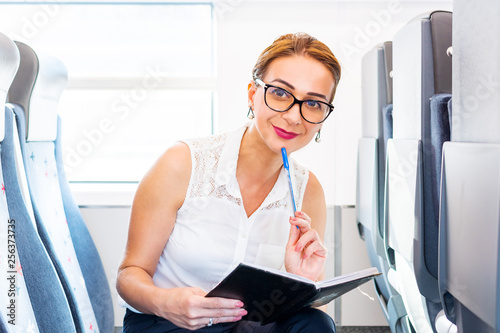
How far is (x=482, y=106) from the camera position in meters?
0.84

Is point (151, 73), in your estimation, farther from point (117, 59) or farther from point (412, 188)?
point (412, 188)

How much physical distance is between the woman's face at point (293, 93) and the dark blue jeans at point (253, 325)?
1.24 ft

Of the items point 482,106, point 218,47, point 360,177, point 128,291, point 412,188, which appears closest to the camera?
point 482,106

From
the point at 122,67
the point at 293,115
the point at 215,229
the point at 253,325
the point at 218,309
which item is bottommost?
the point at 253,325

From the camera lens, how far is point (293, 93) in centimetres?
116

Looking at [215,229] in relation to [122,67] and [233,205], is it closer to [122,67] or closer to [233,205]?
[233,205]

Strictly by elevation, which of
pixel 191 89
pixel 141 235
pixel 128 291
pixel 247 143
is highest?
pixel 191 89

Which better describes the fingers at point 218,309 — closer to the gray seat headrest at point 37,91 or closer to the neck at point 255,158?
the neck at point 255,158

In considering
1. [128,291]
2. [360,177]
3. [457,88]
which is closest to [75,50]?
[360,177]

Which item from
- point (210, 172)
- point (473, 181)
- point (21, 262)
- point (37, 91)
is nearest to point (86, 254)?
point (21, 262)

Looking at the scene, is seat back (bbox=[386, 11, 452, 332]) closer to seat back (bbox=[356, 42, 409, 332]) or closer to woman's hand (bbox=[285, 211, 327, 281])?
woman's hand (bbox=[285, 211, 327, 281])

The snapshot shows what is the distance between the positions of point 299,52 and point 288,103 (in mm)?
130

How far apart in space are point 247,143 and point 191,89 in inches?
42.4

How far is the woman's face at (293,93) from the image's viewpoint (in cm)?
116
